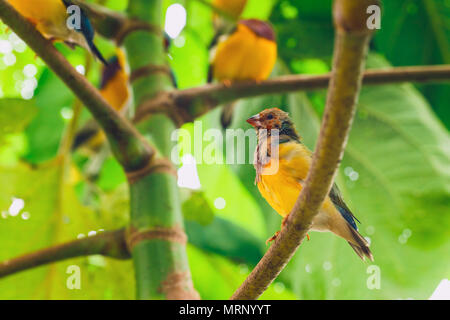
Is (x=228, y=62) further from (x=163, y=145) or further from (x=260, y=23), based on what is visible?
(x=163, y=145)

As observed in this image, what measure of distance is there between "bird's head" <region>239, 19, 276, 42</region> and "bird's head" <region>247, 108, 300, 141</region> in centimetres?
59

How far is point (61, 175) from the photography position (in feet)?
2.80

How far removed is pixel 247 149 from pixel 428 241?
199mm

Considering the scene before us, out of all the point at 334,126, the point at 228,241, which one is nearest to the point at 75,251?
the point at 228,241

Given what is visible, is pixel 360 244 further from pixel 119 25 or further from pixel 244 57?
pixel 244 57

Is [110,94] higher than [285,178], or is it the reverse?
[110,94]

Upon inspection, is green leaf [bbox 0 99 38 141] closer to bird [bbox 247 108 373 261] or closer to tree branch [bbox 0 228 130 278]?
tree branch [bbox 0 228 130 278]

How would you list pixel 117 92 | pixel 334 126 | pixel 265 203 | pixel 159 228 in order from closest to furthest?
pixel 334 126 → pixel 265 203 → pixel 159 228 → pixel 117 92

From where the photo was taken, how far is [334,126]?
0.22 meters

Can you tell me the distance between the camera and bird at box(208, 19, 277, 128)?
0.95m

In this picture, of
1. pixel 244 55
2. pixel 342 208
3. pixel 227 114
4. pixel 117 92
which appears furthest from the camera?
pixel 117 92

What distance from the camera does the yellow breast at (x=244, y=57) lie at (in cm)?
97

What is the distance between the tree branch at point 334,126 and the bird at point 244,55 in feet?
1.89

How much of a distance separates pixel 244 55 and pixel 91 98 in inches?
23.1
